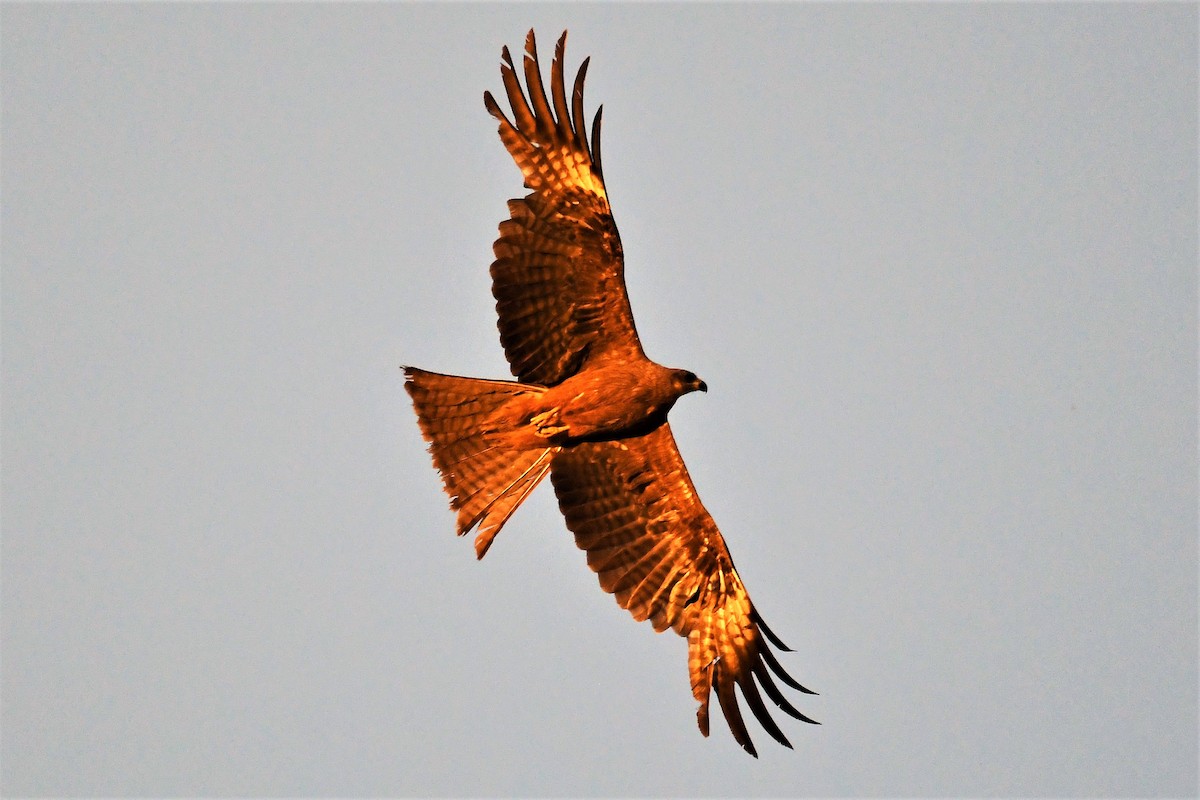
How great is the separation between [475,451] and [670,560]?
5.78ft

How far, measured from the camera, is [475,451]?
12500mm

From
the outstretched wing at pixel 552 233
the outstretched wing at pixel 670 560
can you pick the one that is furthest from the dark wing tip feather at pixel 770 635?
the outstretched wing at pixel 552 233

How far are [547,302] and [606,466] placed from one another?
1.44 m

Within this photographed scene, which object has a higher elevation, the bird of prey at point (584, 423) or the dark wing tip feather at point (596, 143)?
the dark wing tip feather at point (596, 143)

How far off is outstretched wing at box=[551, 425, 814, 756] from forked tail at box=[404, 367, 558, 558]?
0.33 metres

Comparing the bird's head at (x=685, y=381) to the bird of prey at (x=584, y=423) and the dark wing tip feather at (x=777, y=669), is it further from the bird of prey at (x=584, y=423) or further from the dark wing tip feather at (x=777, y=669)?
the dark wing tip feather at (x=777, y=669)

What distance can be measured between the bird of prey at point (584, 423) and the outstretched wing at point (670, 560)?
0.01 metres

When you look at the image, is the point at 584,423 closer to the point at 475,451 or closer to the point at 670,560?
the point at 475,451

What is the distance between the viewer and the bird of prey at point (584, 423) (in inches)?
475

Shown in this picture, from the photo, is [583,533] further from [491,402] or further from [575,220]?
[575,220]

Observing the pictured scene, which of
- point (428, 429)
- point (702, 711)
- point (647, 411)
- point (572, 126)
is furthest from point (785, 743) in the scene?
point (572, 126)

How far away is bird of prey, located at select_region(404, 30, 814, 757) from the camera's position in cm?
1206

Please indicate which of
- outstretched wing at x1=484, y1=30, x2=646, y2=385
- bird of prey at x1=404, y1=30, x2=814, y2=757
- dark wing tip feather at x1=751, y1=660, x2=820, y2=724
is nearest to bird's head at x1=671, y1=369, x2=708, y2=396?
bird of prey at x1=404, y1=30, x2=814, y2=757

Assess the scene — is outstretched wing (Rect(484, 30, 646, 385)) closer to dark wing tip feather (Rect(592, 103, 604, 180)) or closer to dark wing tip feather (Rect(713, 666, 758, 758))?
dark wing tip feather (Rect(592, 103, 604, 180))
